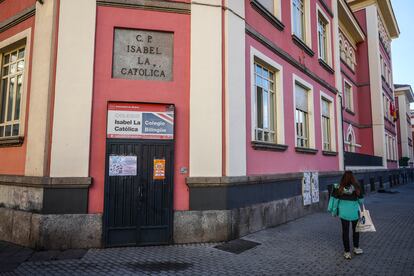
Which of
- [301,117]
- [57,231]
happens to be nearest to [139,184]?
[57,231]

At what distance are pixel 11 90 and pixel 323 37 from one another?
12400 millimetres

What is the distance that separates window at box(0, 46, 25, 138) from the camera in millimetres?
7840

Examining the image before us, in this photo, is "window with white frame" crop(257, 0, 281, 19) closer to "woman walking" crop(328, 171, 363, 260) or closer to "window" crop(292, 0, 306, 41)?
"window" crop(292, 0, 306, 41)

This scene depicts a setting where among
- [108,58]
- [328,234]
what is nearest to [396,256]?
[328,234]

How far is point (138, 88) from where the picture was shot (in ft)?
22.9

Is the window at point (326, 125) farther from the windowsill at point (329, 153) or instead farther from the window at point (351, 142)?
the window at point (351, 142)

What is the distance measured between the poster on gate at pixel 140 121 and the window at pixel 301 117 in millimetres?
5646

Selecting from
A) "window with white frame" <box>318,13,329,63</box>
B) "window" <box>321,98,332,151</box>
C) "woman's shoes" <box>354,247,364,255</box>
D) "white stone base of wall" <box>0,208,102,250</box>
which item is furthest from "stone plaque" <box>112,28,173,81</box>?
"window with white frame" <box>318,13,329,63</box>

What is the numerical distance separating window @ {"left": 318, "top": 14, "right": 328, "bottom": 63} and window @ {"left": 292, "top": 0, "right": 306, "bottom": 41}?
182 cm

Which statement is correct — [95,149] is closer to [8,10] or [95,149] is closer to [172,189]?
[172,189]

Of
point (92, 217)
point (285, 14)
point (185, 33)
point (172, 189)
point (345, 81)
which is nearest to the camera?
point (92, 217)

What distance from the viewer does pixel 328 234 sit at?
7828 millimetres

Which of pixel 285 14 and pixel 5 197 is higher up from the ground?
pixel 285 14

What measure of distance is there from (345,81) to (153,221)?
1809 centimetres
